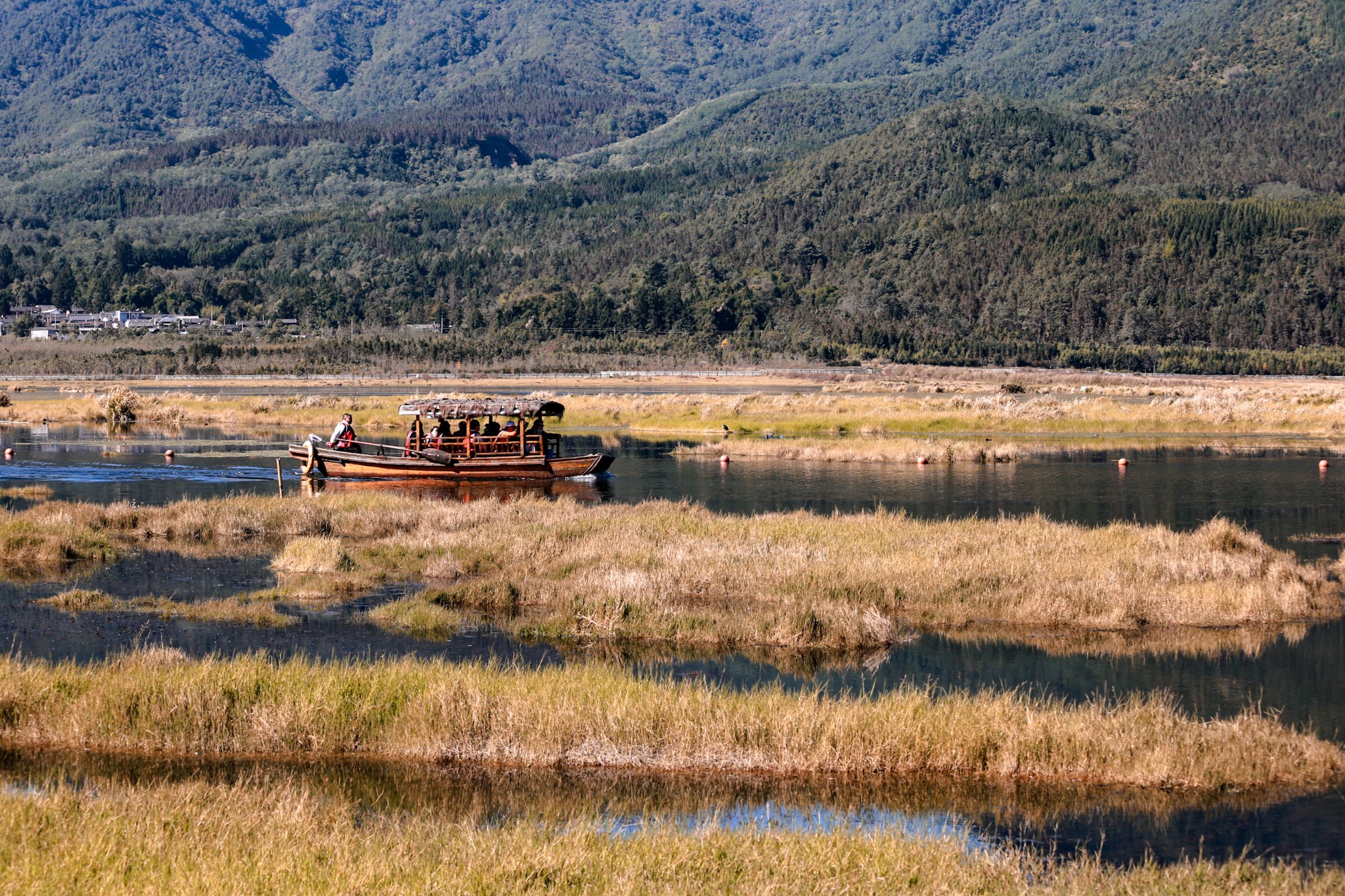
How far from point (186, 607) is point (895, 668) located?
46.8 feet

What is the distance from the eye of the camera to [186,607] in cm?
2716

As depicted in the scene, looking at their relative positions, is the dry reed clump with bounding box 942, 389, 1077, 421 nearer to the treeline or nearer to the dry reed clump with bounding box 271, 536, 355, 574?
the dry reed clump with bounding box 271, 536, 355, 574

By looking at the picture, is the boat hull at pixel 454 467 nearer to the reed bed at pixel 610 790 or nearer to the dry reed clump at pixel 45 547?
the dry reed clump at pixel 45 547

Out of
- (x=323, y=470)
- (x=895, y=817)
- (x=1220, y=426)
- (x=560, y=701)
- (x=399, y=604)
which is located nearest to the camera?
(x=895, y=817)

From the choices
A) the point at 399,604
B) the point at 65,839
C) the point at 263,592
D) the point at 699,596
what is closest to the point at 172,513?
the point at 263,592

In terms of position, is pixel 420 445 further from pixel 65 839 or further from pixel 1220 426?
pixel 1220 426

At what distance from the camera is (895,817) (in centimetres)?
1709

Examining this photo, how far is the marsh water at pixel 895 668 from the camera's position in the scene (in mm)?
16984

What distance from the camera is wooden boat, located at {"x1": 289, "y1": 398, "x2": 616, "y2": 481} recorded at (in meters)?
49.3

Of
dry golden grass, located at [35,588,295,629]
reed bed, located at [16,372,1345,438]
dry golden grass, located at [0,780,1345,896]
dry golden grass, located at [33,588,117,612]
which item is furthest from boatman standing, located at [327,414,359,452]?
dry golden grass, located at [0,780,1345,896]

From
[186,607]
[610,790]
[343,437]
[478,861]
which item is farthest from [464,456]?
[478,861]

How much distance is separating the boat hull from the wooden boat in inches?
1.0

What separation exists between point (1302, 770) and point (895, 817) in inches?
233

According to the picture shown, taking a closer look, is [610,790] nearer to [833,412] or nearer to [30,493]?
[30,493]
